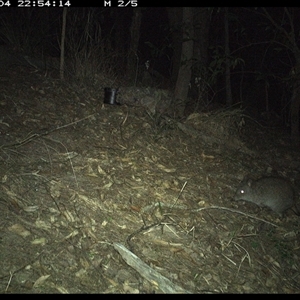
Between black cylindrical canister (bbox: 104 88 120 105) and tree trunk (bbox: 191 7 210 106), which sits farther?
tree trunk (bbox: 191 7 210 106)

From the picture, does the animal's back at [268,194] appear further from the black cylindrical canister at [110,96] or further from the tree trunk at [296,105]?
the black cylindrical canister at [110,96]

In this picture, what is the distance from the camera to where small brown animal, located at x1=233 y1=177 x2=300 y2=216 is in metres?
5.35

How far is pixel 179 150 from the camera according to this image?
21.0 ft

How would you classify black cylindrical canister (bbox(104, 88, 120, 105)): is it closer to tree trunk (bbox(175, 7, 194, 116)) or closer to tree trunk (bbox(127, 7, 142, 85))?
tree trunk (bbox(175, 7, 194, 116))

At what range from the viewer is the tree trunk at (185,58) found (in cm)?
696

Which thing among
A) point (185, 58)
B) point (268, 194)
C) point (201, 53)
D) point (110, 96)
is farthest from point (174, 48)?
point (268, 194)

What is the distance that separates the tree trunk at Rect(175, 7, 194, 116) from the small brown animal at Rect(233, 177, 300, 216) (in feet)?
9.51

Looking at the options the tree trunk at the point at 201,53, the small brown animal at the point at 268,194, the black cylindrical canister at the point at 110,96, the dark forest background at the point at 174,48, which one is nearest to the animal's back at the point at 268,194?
the small brown animal at the point at 268,194

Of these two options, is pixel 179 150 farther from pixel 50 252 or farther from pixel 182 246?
pixel 50 252

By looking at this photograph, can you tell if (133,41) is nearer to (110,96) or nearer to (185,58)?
(185,58)

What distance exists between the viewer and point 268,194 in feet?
17.9

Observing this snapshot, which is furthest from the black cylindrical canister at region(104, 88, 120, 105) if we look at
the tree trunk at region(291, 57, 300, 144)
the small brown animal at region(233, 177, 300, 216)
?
the tree trunk at region(291, 57, 300, 144)

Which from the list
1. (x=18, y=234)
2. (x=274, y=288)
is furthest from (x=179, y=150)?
(x=18, y=234)
